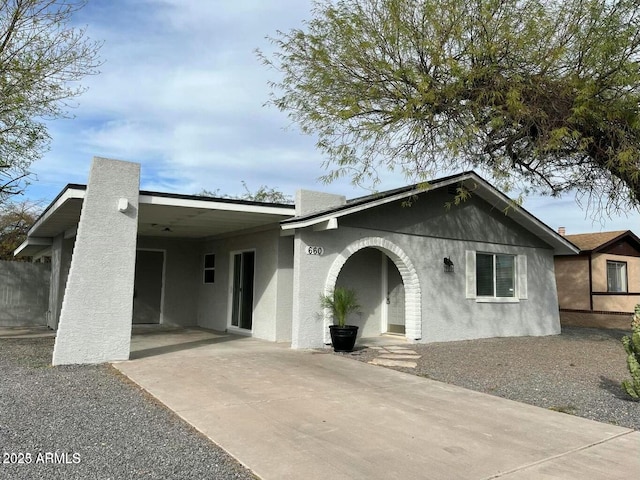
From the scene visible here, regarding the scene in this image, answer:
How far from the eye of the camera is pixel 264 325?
11.2m

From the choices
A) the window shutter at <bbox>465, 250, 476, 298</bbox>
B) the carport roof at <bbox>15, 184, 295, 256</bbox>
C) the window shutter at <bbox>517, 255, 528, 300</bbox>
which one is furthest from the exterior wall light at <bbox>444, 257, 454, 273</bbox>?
the carport roof at <bbox>15, 184, 295, 256</bbox>

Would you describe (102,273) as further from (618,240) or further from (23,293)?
(618,240)

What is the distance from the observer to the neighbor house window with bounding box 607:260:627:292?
65.0 feet

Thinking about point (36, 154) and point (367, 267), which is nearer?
point (36, 154)

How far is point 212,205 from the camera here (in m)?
9.06

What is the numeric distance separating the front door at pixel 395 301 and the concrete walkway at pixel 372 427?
4.56 metres

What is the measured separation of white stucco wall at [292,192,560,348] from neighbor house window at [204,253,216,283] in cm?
476

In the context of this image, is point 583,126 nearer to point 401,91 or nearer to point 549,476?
point 401,91

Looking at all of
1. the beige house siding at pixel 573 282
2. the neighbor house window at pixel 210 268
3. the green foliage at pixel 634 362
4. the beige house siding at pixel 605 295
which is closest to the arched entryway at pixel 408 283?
the neighbor house window at pixel 210 268

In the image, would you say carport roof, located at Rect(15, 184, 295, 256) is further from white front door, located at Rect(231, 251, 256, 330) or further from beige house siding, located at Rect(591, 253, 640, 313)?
beige house siding, located at Rect(591, 253, 640, 313)

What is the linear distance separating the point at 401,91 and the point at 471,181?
13.2 feet

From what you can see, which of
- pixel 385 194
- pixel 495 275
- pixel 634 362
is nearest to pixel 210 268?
pixel 385 194

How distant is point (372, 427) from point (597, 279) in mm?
17895

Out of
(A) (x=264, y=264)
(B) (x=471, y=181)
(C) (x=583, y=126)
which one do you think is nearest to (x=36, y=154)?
(A) (x=264, y=264)
